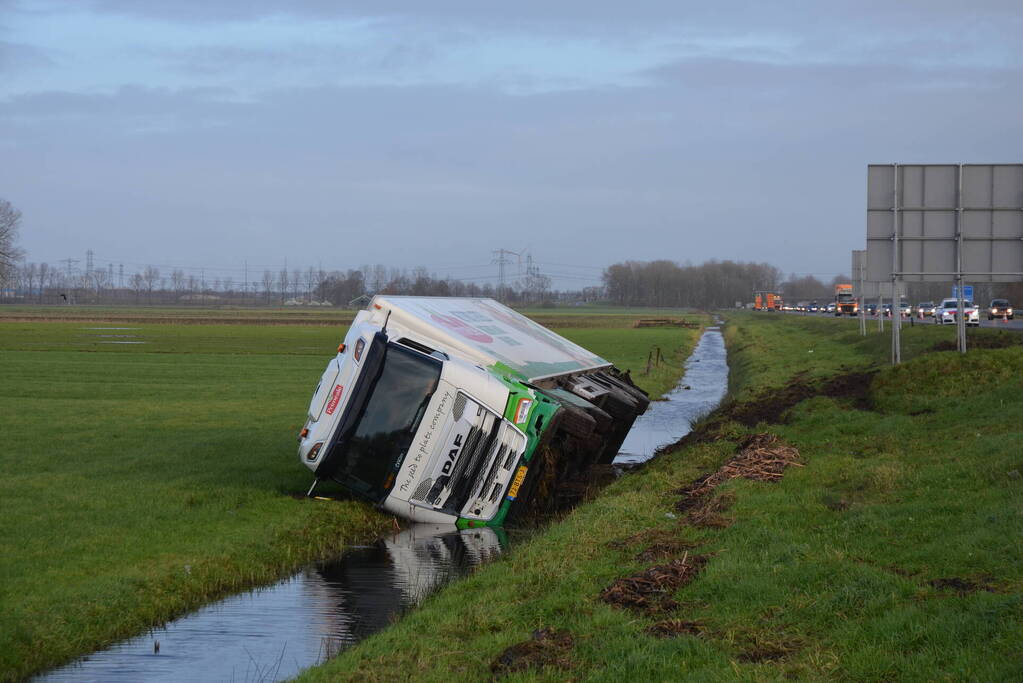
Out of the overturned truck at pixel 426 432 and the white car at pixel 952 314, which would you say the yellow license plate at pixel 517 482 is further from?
the white car at pixel 952 314

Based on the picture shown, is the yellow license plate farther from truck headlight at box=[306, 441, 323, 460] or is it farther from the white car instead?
the white car

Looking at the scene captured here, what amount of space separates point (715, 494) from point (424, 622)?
5055mm

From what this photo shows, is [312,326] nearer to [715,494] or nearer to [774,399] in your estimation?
[774,399]

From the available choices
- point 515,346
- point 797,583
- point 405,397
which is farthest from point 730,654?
point 515,346

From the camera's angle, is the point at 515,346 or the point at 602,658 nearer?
the point at 602,658

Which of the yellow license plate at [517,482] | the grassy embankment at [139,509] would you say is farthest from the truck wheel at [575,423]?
the grassy embankment at [139,509]

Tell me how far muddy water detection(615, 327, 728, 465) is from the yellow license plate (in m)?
7.15

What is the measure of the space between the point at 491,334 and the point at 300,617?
9510 mm

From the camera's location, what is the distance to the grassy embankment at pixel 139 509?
10.5 m

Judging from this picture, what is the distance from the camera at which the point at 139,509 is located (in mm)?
14477

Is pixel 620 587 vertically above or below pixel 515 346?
Result: below

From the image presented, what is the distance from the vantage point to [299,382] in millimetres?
36938

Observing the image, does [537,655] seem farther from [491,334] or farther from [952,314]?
[952,314]

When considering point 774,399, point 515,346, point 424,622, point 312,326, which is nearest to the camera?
point 424,622
